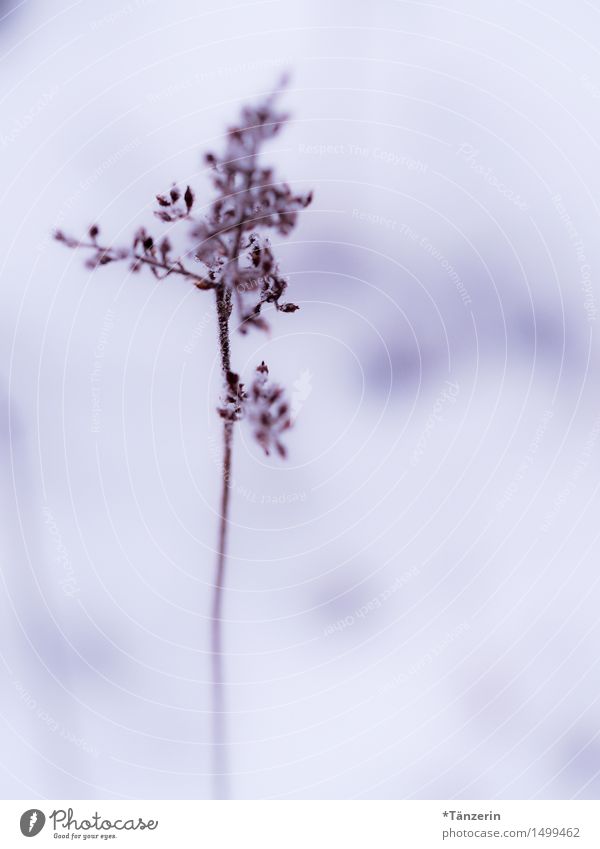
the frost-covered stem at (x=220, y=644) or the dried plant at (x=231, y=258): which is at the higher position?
the dried plant at (x=231, y=258)

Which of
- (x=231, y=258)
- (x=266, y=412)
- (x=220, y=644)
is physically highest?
(x=231, y=258)

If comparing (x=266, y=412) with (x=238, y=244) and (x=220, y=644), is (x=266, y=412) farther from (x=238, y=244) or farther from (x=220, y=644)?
(x=220, y=644)

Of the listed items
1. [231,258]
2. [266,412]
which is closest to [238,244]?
[231,258]

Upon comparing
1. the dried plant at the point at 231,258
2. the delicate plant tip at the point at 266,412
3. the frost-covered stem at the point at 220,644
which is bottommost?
the frost-covered stem at the point at 220,644

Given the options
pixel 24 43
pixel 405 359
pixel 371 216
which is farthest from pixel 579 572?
pixel 24 43

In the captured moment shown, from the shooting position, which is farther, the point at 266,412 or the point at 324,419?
the point at 324,419

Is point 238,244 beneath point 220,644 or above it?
above
